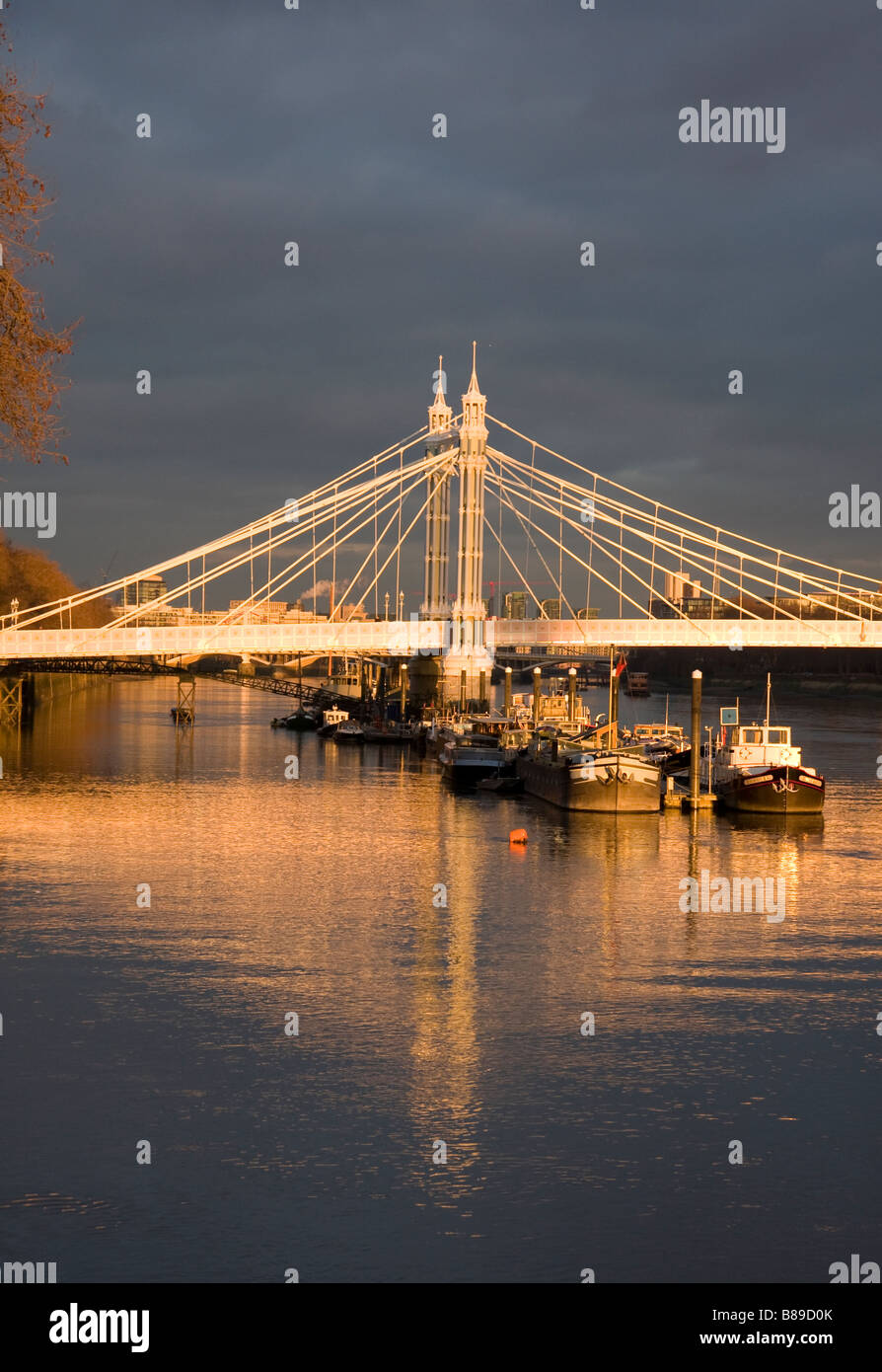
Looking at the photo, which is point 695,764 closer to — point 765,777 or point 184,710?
point 765,777

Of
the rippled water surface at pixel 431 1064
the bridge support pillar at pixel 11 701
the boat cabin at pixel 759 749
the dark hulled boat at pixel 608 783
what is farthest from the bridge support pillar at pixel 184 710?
the rippled water surface at pixel 431 1064

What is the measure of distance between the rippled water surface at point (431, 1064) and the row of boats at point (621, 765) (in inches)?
363

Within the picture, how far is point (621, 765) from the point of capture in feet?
180

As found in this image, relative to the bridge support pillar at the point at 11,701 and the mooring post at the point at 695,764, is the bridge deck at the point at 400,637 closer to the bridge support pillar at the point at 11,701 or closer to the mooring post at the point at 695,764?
the bridge support pillar at the point at 11,701

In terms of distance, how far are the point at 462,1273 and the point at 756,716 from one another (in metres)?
127

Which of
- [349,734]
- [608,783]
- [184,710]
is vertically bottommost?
[608,783]

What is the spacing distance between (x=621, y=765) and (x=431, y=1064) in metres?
34.7

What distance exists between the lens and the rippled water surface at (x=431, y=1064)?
15148 millimetres

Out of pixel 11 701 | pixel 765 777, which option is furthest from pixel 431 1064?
pixel 11 701

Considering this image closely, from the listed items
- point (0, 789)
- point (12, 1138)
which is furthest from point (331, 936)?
point (0, 789)

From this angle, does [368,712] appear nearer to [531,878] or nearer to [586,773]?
[586,773]

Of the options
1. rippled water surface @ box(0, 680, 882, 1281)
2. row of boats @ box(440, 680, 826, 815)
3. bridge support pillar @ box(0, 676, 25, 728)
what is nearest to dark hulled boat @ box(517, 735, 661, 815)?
row of boats @ box(440, 680, 826, 815)

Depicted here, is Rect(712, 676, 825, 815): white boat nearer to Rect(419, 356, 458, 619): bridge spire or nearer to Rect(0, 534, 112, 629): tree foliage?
Rect(419, 356, 458, 619): bridge spire

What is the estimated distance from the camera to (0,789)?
200ft
